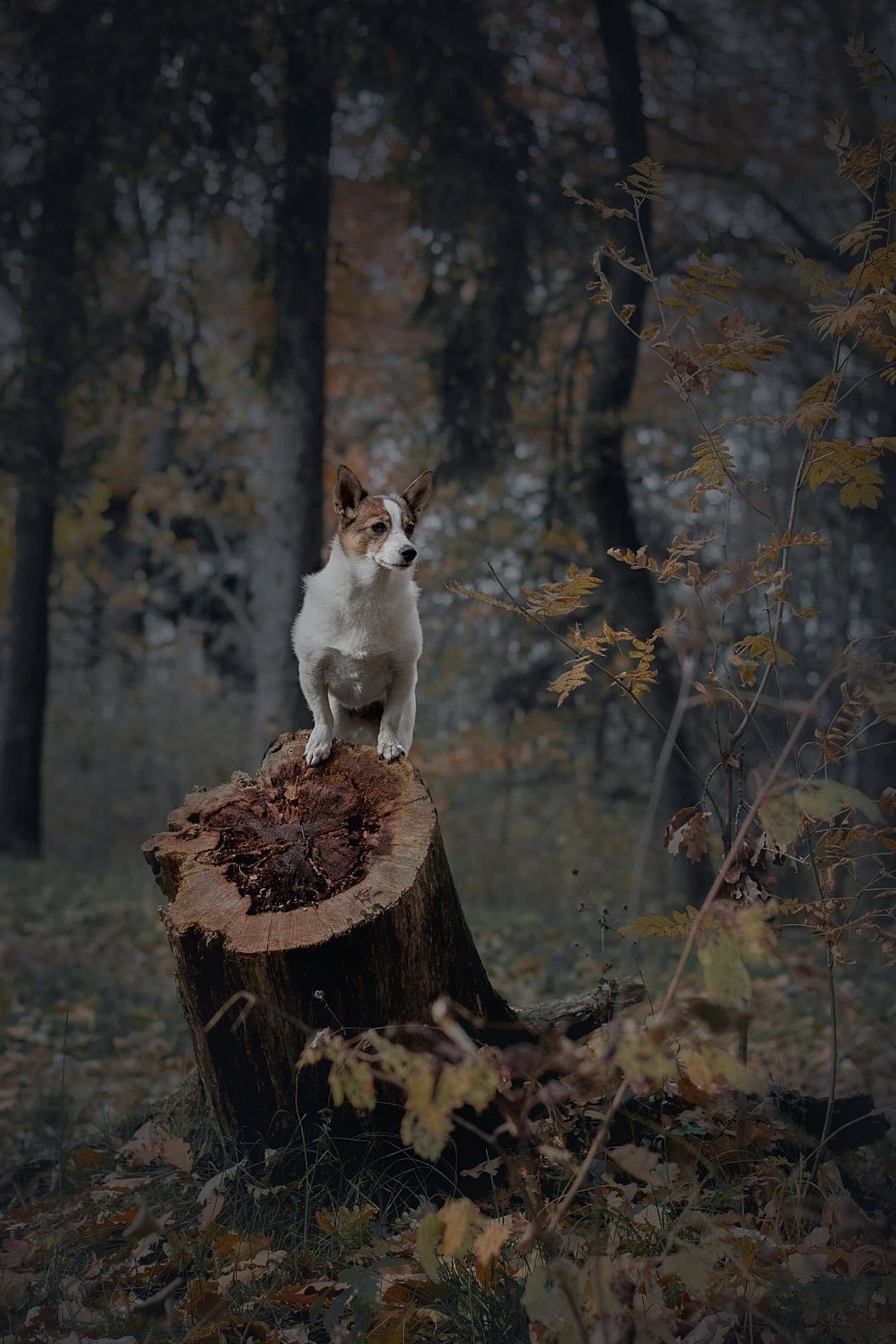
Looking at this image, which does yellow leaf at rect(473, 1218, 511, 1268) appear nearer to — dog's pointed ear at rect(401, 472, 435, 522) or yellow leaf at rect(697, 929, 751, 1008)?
yellow leaf at rect(697, 929, 751, 1008)

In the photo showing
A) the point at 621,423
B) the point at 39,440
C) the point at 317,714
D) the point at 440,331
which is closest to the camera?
the point at 317,714

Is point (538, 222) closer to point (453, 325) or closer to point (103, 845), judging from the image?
point (453, 325)

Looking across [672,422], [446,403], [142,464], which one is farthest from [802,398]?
[142,464]

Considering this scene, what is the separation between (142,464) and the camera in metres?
15.9

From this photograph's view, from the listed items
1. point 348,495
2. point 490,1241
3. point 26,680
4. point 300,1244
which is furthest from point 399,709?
point 26,680

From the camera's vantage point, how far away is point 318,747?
12.2 feet

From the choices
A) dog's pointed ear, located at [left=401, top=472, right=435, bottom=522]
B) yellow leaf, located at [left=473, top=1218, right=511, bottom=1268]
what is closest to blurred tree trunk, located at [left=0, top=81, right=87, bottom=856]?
dog's pointed ear, located at [left=401, top=472, right=435, bottom=522]

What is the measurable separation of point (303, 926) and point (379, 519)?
4.41 ft

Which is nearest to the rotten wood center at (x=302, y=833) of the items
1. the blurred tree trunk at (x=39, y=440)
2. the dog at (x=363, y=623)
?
the dog at (x=363, y=623)

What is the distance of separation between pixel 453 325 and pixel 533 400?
254 centimetres

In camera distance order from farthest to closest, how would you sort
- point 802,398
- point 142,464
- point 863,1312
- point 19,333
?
point 142,464 → point 19,333 → point 802,398 → point 863,1312

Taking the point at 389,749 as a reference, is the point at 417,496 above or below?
above

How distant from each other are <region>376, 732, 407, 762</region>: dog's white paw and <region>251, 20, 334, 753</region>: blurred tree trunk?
5251mm

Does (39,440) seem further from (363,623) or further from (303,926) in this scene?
(303,926)
